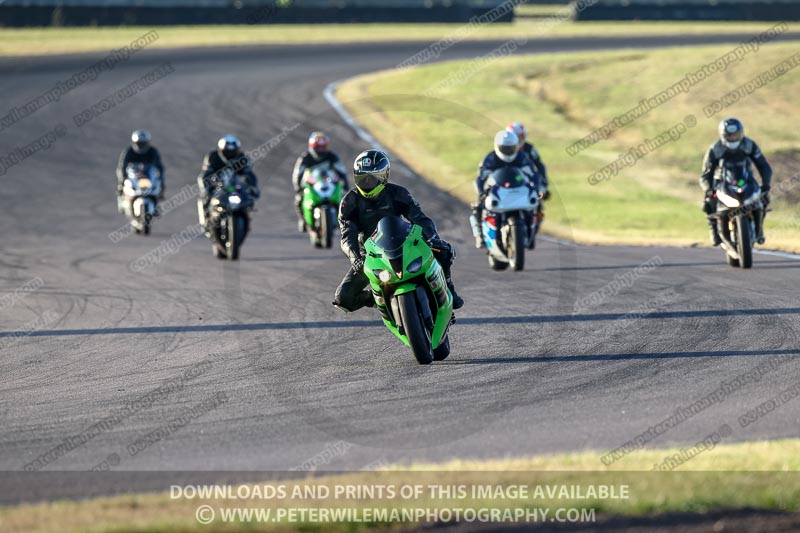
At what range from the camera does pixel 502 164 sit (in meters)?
15.8

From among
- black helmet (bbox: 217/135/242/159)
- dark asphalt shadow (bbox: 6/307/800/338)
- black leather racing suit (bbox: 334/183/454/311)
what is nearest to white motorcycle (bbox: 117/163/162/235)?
black helmet (bbox: 217/135/242/159)

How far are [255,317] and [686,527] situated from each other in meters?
8.03

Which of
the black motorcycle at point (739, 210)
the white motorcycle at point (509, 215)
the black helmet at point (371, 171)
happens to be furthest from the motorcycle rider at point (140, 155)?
the black helmet at point (371, 171)

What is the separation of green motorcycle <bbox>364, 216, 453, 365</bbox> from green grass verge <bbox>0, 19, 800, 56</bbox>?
1445 inches

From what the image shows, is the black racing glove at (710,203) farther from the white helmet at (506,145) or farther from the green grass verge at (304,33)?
the green grass verge at (304,33)

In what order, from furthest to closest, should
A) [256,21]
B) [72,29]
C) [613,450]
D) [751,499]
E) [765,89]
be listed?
1. [256,21]
2. [72,29]
3. [765,89]
4. [613,450]
5. [751,499]

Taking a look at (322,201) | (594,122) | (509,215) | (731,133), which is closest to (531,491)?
(509,215)

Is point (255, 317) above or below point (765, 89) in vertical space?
below

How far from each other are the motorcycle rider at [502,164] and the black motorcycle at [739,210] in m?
2.41

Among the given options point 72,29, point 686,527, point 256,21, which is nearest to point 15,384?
point 686,527

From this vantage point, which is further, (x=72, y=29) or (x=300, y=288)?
(x=72, y=29)

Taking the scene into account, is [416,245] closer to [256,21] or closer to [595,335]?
[595,335]

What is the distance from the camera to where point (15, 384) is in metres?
9.80

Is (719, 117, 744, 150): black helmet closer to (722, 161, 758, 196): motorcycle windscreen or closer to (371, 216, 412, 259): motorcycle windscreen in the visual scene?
(722, 161, 758, 196): motorcycle windscreen
